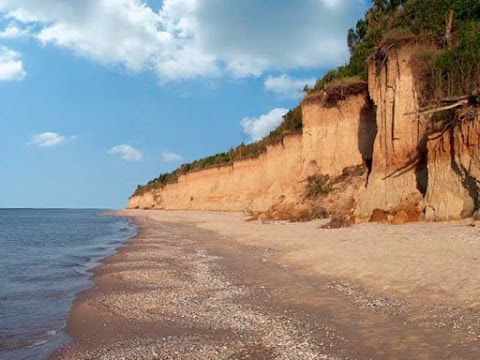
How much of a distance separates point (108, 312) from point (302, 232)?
10.9 meters

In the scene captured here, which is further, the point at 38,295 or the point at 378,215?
the point at 378,215

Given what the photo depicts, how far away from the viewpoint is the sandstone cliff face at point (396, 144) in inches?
753

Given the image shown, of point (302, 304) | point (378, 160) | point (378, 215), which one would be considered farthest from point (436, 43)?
point (302, 304)

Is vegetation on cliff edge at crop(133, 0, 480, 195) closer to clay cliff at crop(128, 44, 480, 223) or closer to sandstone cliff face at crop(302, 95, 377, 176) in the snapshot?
clay cliff at crop(128, 44, 480, 223)

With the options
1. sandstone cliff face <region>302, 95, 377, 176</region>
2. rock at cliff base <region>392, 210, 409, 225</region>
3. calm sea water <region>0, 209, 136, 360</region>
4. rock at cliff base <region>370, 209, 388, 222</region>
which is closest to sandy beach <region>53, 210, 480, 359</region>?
calm sea water <region>0, 209, 136, 360</region>

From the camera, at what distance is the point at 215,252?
15.7 m

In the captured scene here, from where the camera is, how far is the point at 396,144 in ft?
65.1

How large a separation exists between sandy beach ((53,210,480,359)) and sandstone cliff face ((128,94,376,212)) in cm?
1576

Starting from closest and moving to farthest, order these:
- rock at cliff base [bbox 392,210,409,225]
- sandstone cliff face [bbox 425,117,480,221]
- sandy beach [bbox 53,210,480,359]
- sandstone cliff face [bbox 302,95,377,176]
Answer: sandy beach [bbox 53,210,480,359] → sandstone cliff face [bbox 425,117,480,221] → rock at cliff base [bbox 392,210,409,225] → sandstone cliff face [bbox 302,95,377,176]

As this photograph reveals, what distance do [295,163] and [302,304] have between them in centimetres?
2955

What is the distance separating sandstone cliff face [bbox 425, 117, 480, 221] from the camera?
1519cm

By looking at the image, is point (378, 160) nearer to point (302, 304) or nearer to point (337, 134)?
point (337, 134)

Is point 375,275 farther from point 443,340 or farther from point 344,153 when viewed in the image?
point 344,153

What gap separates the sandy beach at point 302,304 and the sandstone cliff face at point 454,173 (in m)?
2.21
